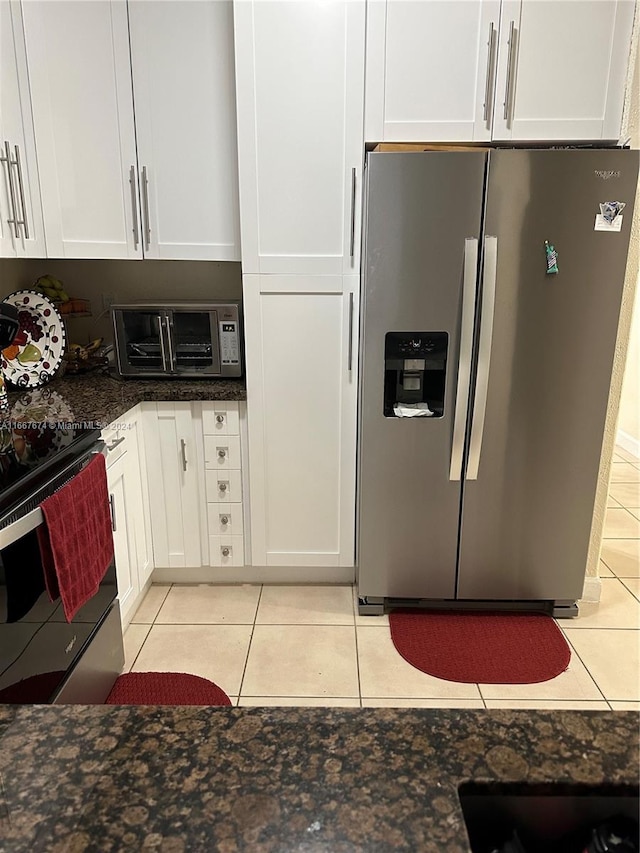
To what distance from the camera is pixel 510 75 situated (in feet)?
7.52

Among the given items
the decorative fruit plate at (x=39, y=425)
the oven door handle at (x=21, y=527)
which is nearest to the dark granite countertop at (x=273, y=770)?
the oven door handle at (x=21, y=527)

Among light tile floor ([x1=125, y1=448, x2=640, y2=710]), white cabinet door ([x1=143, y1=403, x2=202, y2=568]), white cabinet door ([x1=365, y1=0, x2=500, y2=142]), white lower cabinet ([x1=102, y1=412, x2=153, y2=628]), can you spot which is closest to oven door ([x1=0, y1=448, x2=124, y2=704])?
white lower cabinet ([x1=102, y1=412, x2=153, y2=628])

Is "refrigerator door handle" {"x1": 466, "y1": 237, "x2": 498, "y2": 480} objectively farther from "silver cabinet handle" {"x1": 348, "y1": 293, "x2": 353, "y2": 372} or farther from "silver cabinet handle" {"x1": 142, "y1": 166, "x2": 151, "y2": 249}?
"silver cabinet handle" {"x1": 142, "y1": 166, "x2": 151, "y2": 249}

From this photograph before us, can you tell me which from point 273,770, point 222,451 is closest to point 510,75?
point 222,451

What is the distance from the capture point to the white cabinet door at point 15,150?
236 centimetres

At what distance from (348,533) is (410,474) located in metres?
0.45

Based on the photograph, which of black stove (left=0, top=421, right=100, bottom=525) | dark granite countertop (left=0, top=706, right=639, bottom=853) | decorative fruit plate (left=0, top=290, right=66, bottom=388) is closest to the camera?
dark granite countertop (left=0, top=706, right=639, bottom=853)

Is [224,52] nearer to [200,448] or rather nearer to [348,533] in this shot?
[200,448]

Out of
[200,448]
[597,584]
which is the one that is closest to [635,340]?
[597,584]

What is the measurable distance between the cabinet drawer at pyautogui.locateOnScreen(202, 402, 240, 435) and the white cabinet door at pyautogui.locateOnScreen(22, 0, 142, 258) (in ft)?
2.36

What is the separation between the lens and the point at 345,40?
230 centimetres

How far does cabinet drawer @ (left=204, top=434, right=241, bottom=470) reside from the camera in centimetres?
271

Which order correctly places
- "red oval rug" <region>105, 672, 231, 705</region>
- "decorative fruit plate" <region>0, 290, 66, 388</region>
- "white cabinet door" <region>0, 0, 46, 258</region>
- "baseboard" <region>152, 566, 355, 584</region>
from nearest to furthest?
"red oval rug" <region>105, 672, 231, 705</region> < "white cabinet door" <region>0, 0, 46, 258</region> < "decorative fruit plate" <region>0, 290, 66, 388</region> < "baseboard" <region>152, 566, 355, 584</region>

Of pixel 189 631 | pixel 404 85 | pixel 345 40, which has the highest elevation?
pixel 345 40
